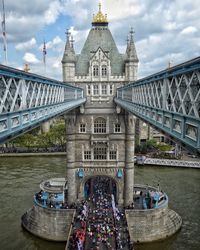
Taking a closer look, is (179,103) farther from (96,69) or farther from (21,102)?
(96,69)

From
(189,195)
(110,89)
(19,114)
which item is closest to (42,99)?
(19,114)

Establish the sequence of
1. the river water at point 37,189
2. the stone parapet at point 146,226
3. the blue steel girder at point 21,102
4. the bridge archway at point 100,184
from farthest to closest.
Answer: the bridge archway at point 100,184 < the stone parapet at point 146,226 < the river water at point 37,189 < the blue steel girder at point 21,102

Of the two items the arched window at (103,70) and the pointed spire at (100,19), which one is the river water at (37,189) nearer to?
the arched window at (103,70)

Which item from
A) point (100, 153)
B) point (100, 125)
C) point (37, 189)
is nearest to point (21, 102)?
point (100, 125)

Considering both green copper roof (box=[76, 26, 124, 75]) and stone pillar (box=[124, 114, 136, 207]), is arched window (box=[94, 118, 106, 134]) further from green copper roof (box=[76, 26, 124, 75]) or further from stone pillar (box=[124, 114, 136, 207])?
green copper roof (box=[76, 26, 124, 75])

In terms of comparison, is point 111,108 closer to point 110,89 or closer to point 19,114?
point 110,89

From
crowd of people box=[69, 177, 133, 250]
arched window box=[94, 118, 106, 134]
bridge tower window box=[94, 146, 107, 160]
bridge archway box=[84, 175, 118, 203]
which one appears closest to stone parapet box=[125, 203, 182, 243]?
crowd of people box=[69, 177, 133, 250]

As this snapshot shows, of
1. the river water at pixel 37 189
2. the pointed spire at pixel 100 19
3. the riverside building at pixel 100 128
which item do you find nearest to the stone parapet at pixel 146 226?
the river water at pixel 37 189
